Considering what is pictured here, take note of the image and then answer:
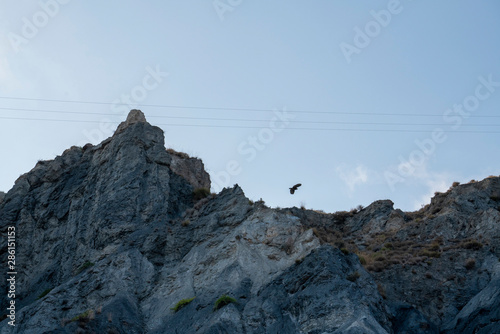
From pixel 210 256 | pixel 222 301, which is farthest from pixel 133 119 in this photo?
pixel 222 301

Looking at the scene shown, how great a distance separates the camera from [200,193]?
38.6 meters

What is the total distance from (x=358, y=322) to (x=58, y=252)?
21503 millimetres

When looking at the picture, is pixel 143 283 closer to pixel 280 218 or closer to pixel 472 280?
pixel 280 218

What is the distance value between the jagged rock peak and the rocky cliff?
0.44 feet

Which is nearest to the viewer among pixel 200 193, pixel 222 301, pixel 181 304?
pixel 222 301

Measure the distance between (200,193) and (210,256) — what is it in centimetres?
887

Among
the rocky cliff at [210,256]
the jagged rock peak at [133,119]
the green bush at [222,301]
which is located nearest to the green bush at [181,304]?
the rocky cliff at [210,256]

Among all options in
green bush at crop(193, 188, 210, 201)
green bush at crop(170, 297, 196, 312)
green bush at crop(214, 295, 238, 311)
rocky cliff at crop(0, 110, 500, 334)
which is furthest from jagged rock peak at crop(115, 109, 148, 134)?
green bush at crop(214, 295, 238, 311)

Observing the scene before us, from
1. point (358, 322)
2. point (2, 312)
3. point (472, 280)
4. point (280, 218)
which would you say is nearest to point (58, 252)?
point (2, 312)

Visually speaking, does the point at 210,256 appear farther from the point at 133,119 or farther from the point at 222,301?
the point at 133,119

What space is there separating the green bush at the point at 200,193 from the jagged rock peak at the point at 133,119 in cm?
704

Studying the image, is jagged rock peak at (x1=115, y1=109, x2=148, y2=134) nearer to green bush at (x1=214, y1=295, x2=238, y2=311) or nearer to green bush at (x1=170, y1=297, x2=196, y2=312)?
green bush at (x1=170, y1=297, x2=196, y2=312)

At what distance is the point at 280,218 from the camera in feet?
105

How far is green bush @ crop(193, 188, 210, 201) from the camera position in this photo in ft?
126
